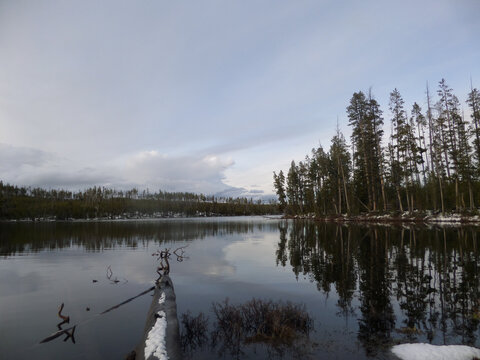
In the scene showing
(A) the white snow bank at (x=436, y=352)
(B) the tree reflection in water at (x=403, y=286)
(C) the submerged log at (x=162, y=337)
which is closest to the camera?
(A) the white snow bank at (x=436, y=352)

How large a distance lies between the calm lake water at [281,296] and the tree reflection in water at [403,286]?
5 cm

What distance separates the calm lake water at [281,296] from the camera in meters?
7.78

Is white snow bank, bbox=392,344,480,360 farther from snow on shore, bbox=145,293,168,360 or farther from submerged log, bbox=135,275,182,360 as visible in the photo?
snow on shore, bbox=145,293,168,360

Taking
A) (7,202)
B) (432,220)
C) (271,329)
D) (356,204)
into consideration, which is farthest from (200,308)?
(7,202)

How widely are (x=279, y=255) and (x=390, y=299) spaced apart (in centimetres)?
1317

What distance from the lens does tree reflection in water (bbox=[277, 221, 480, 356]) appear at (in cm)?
808

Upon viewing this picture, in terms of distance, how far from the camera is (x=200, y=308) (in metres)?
11.2

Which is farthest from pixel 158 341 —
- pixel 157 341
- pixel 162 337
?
pixel 162 337

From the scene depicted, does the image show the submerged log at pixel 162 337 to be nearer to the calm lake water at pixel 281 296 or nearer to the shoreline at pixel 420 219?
the calm lake water at pixel 281 296

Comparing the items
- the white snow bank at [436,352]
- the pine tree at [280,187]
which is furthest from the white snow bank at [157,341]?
the pine tree at [280,187]

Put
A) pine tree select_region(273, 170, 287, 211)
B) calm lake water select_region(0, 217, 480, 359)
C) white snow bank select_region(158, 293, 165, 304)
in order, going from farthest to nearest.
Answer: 1. pine tree select_region(273, 170, 287, 211)
2. white snow bank select_region(158, 293, 165, 304)
3. calm lake water select_region(0, 217, 480, 359)

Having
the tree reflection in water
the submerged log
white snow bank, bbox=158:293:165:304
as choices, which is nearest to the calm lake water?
the tree reflection in water

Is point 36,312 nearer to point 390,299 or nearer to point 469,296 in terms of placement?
point 390,299

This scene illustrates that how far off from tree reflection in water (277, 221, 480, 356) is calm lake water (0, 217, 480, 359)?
48 millimetres
